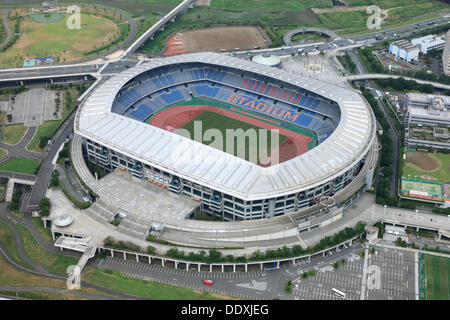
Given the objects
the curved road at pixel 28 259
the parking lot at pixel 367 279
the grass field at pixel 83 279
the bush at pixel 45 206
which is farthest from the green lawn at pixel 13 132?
the parking lot at pixel 367 279

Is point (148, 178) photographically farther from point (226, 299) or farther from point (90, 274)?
point (226, 299)

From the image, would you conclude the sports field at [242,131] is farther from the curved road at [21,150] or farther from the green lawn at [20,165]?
the green lawn at [20,165]

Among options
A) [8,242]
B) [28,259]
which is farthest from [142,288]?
[8,242]

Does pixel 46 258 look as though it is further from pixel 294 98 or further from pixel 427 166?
pixel 427 166

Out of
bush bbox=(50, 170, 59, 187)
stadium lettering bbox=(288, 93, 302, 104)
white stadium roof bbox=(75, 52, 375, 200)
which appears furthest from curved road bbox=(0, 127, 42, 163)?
stadium lettering bbox=(288, 93, 302, 104)

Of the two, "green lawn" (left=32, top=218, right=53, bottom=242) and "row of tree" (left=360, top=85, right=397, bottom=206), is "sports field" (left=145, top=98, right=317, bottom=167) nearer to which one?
"row of tree" (left=360, top=85, right=397, bottom=206)
